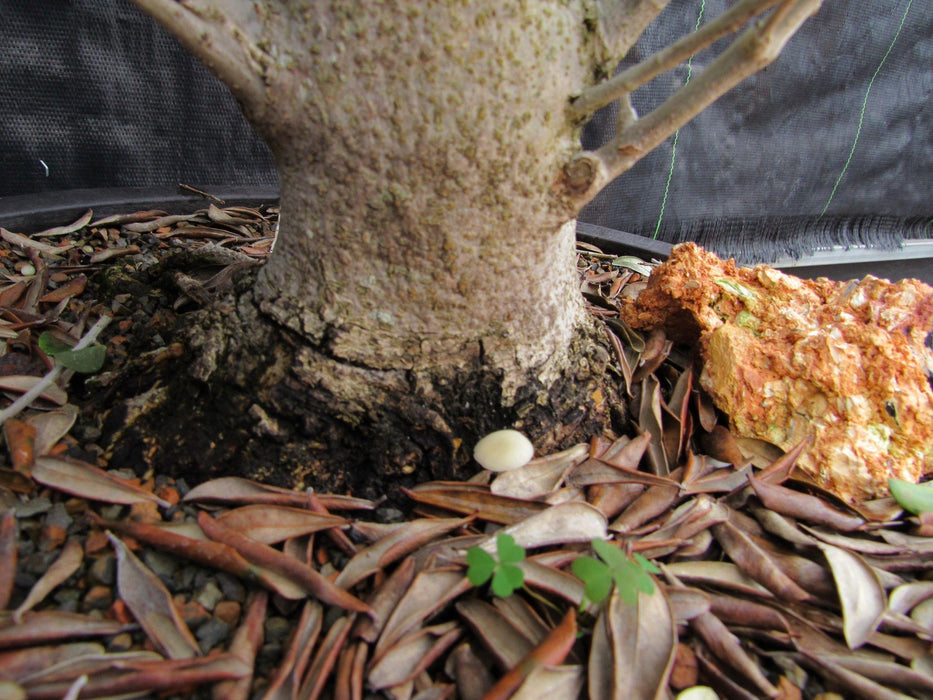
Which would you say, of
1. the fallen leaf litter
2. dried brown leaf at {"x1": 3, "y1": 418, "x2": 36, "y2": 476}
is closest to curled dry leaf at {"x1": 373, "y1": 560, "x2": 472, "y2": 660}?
the fallen leaf litter

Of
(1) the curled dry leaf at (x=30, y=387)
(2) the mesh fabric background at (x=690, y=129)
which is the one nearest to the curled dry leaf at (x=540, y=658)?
(1) the curled dry leaf at (x=30, y=387)

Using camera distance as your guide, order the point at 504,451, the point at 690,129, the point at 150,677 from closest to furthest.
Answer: the point at 150,677
the point at 504,451
the point at 690,129


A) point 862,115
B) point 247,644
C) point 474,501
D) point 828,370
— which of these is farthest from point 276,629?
point 862,115

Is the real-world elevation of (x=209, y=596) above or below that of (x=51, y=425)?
below

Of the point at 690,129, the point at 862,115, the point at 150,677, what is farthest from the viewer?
the point at 862,115

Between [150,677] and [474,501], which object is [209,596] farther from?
[474,501]

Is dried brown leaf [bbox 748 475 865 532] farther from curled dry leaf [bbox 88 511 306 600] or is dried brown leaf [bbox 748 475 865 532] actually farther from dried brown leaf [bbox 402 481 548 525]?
curled dry leaf [bbox 88 511 306 600]

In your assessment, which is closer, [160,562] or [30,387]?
[160,562]

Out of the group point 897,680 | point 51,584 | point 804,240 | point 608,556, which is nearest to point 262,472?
point 51,584

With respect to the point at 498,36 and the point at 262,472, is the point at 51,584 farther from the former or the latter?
the point at 498,36
